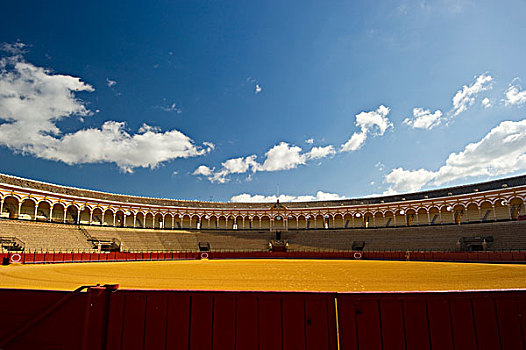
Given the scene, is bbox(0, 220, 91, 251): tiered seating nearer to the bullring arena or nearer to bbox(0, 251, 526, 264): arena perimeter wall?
the bullring arena

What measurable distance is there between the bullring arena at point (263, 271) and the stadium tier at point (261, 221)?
0.70 feet

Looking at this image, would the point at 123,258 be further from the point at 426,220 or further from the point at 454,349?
the point at 426,220

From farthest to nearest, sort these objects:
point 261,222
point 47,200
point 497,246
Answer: point 261,222 → point 47,200 → point 497,246

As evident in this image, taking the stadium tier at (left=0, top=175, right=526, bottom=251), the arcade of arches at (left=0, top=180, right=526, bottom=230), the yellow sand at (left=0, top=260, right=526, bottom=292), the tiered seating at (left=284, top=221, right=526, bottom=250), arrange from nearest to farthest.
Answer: the yellow sand at (left=0, top=260, right=526, bottom=292) < the tiered seating at (left=284, top=221, right=526, bottom=250) < the stadium tier at (left=0, top=175, right=526, bottom=251) < the arcade of arches at (left=0, top=180, right=526, bottom=230)

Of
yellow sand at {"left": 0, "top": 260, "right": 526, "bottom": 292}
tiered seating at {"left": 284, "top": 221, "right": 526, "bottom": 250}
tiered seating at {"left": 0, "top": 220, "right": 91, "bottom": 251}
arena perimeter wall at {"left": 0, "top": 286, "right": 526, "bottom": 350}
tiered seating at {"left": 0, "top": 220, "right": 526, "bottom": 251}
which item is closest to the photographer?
arena perimeter wall at {"left": 0, "top": 286, "right": 526, "bottom": 350}

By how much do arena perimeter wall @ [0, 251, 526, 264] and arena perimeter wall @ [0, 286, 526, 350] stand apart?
29.1 meters

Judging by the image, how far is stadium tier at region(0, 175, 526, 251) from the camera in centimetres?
3797

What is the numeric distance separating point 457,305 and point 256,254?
135 feet

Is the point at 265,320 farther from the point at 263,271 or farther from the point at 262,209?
the point at 262,209

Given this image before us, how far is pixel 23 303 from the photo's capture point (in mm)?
4516

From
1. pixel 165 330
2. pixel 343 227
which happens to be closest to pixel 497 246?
pixel 343 227

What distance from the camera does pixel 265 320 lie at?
4047mm

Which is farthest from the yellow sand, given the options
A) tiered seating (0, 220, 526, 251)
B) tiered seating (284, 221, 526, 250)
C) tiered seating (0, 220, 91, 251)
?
tiered seating (284, 221, 526, 250)

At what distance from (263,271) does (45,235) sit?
29019 millimetres
